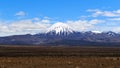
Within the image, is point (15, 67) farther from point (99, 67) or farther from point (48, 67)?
point (99, 67)

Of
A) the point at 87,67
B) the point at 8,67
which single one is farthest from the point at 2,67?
the point at 87,67

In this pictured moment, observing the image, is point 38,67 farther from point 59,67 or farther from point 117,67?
point 117,67

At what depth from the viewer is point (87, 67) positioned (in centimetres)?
3419

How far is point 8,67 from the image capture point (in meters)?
34.0

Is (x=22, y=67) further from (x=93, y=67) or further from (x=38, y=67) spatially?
(x=93, y=67)

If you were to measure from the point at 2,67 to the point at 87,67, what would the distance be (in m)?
8.48

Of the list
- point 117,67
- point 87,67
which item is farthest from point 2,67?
point 117,67

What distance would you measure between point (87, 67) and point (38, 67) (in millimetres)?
4912

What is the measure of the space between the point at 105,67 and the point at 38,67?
6719 mm

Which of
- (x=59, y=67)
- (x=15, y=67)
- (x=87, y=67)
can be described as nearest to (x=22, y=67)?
(x=15, y=67)

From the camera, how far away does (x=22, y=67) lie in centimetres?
3416

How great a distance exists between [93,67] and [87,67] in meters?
0.65

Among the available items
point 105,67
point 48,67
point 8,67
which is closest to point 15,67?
point 8,67

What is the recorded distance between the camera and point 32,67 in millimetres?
34250
